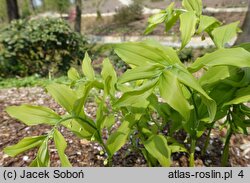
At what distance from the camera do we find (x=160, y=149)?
60.1 inches

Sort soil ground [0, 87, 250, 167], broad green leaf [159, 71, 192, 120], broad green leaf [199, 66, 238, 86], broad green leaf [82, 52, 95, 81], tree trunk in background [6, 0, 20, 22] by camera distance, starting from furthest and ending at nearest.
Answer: tree trunk in background [6, 0, 20, 22], soil ground [0, 87, 250, 167], broad green leaf [82, 52, 95, 81], broad green leaf [199, 66, 238, 86], broad green leaf [159, 71, 192, 120]

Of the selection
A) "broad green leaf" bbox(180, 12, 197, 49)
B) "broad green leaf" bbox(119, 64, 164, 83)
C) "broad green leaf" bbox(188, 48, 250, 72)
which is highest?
"broad green leaf" bbox(180, 12, 197, 49)

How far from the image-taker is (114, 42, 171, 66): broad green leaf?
1.37 metres

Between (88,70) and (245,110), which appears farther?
(88,70)

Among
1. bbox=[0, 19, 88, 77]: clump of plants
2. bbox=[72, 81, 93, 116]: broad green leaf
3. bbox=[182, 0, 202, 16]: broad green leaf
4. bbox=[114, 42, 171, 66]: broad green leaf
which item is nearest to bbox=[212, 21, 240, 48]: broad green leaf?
bbox=[182, 0, 202, 16]: broad green leaf

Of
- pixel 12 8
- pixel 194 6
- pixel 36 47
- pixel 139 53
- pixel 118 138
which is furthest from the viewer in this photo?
pixel 12 8

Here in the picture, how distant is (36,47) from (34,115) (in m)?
5.07

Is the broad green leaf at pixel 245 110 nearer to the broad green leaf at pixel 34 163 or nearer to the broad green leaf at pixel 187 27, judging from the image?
the broad green leaf at pixel 187 27

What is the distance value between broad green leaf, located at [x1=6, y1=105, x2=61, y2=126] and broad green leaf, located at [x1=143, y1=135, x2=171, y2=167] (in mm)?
444

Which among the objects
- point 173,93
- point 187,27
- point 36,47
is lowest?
point 36,47

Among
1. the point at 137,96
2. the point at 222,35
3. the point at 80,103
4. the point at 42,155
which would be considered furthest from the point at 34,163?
the point at 222,35

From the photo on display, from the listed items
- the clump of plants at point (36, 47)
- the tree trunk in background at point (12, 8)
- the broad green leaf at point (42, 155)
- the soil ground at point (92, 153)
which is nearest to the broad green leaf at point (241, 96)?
the soil ground at point (92, 153)

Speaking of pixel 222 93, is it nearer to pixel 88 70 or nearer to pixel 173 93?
pixel 173 93

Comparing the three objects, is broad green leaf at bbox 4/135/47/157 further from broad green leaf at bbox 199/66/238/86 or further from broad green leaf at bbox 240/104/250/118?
broad green leaf at bbox 240/104/250/118
